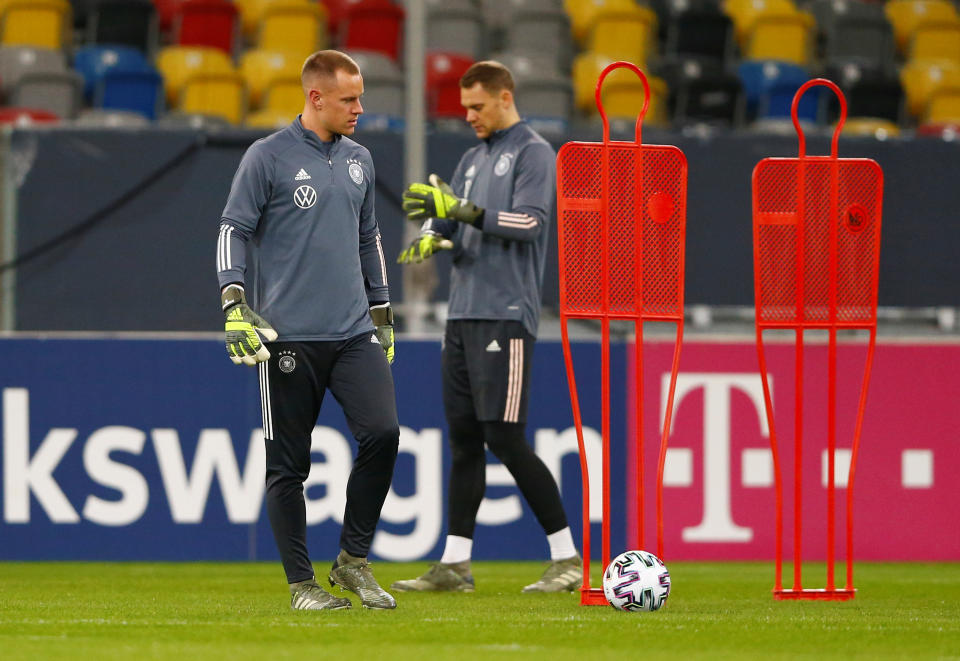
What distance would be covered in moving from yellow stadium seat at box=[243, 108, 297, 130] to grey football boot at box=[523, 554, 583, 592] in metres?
5.65

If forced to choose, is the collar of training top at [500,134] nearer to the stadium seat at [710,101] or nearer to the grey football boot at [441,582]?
the grey football boot at [441,582]

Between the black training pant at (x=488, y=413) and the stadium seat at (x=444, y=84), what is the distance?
5584 mm

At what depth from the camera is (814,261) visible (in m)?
6.30

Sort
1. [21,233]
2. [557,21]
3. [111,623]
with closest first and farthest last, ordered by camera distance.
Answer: [111,623]
[21,233]
[557,21]

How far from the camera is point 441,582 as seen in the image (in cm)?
666

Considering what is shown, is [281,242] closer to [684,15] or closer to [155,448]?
[155,448]

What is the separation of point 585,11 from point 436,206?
811cm

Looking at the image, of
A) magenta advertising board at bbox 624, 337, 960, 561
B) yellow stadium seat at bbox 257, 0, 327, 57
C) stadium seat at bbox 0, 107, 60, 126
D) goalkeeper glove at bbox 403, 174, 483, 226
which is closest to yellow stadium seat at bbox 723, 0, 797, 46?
yellow stadium seat at bbox 257, 0, 327, 57

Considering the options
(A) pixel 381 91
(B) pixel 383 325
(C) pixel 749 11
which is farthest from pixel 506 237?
(C) pixel 749 11

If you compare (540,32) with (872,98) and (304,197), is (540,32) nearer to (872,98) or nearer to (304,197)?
(872,98)

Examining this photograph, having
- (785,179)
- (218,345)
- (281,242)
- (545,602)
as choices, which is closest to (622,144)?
(785,179)

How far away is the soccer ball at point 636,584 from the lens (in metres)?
5.70

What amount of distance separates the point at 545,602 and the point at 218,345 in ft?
9.61

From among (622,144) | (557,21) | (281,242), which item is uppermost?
(557,21)
